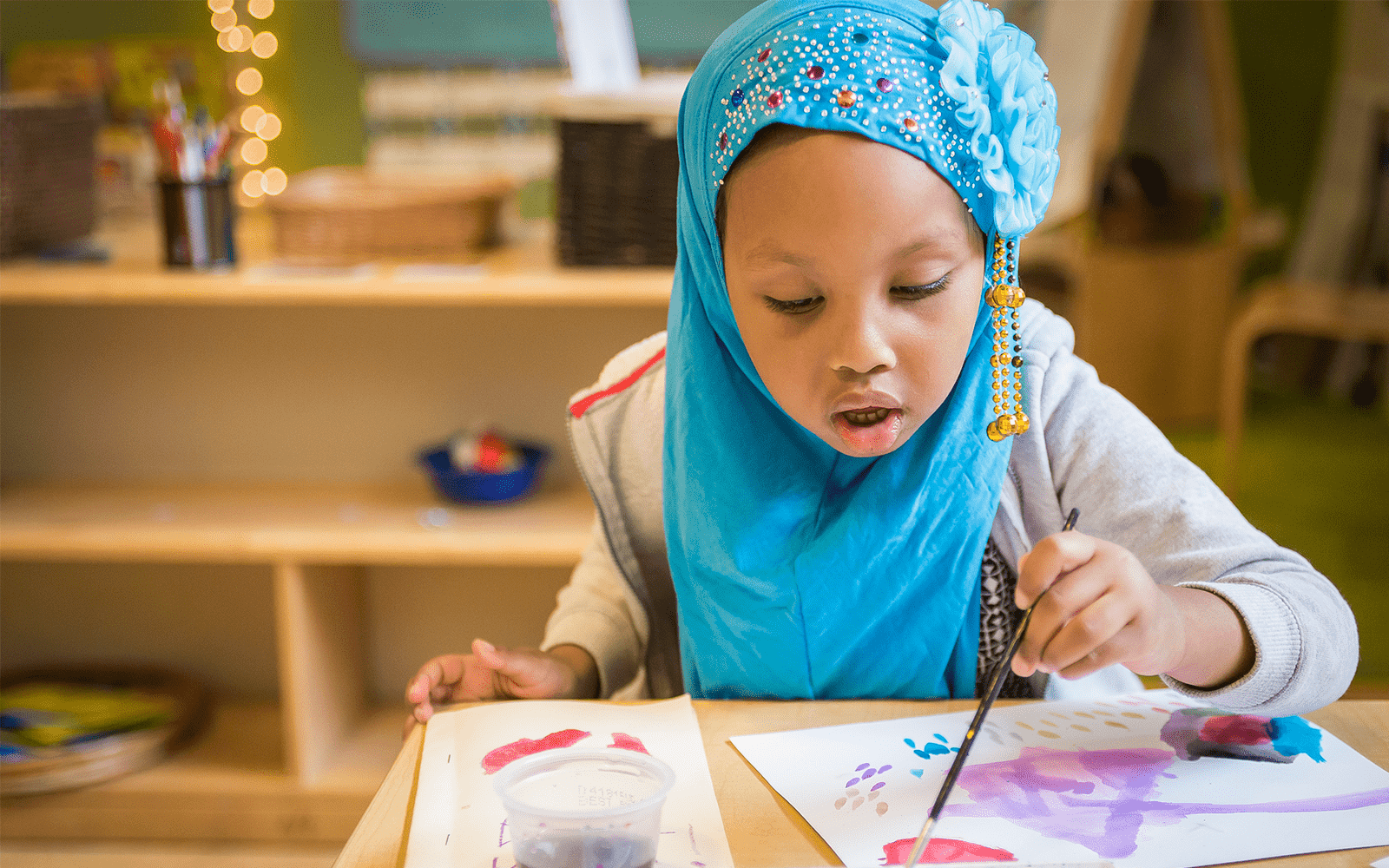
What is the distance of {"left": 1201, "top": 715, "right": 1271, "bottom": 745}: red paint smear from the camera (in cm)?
71

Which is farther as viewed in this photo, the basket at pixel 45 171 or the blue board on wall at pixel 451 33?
the blue board on wall at pixel 451 33

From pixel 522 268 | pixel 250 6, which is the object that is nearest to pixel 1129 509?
pixel 522 268

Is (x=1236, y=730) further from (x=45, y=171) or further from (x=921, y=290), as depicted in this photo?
(x=45, y=171)

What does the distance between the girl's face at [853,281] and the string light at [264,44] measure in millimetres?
1908

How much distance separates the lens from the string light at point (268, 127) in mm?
2312

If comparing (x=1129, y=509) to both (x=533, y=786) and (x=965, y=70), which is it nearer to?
(x=965, y=70)

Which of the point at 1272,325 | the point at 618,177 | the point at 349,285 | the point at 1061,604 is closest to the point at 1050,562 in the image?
the point at 1061,604

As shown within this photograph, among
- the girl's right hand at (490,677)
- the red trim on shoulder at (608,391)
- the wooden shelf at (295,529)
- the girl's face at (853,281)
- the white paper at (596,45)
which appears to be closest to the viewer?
the girl's face at (853,281)

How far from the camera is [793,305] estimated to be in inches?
27.5

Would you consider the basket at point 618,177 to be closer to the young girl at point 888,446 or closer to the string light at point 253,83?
the young girl at point 888,446

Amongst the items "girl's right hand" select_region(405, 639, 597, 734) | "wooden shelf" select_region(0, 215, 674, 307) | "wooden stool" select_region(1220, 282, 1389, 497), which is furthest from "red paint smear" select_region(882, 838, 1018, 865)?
"wooden stool" select_region(1220, 282, 1389, 497)

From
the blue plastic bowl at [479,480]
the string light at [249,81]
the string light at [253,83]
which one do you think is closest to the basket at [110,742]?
the blue plastic bowl at [479,480]

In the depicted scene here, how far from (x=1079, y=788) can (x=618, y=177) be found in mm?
1133

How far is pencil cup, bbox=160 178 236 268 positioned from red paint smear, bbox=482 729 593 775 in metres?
1.22
